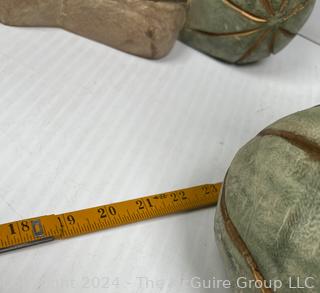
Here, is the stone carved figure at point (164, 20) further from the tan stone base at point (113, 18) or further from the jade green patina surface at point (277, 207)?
the jade green patina surface at point (277, 207)

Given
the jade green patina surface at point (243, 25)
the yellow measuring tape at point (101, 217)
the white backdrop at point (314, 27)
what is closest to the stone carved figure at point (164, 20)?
the jade green patina surface at point (243, 25)

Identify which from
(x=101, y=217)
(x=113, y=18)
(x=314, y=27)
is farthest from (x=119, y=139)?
(x=314, y=27)

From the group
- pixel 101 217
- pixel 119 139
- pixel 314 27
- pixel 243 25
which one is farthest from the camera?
pixel 314 27

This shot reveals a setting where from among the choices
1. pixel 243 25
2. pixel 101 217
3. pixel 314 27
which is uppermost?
pixel 243 25

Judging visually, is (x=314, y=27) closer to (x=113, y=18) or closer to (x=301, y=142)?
(x=113, y=18)

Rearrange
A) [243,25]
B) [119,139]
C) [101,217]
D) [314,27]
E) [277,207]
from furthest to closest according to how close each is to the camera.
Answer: [314,27]
[243,25]
[119,139]
[101,217]
[277,207]

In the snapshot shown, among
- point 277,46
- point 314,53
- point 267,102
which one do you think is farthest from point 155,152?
point 314,53

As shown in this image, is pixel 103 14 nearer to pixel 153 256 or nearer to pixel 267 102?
pixel 267 102
